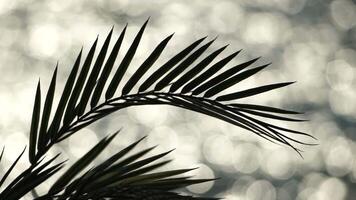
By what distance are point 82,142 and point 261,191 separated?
3.74 meters

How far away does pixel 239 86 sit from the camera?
62.9 ft

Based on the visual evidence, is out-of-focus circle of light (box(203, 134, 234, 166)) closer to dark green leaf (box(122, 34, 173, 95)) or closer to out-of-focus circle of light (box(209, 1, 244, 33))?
out-of-focus circle of light (box(209, 1, 244, 33))

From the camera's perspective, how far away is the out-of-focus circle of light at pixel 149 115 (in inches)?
713

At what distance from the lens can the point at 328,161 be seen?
59.0 ft

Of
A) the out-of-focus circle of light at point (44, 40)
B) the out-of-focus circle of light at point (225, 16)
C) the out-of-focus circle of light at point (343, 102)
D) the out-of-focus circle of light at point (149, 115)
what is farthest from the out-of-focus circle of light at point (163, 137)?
the out-of-focus circle of light at point (225, 16)

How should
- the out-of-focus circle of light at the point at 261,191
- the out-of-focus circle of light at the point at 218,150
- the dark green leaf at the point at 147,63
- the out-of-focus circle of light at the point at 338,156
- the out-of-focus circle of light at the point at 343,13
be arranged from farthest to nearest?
the out-of-focus circle of light at the point at 343,13
the out-of-focus circle of light at the point at 338,156
the out-of-focus circle of light at the point at 218,150
the out-of-focus circle of light at the point at 261,191
the dark green leaf at the point at 147,63

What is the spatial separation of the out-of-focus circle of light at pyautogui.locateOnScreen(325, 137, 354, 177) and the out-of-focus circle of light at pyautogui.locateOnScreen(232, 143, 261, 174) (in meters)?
1.50

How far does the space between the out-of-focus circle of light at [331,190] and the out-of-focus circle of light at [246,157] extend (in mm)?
1446

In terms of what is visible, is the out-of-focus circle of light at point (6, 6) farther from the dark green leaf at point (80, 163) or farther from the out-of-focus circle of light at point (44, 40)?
the dark green leaf at point (80, 163)

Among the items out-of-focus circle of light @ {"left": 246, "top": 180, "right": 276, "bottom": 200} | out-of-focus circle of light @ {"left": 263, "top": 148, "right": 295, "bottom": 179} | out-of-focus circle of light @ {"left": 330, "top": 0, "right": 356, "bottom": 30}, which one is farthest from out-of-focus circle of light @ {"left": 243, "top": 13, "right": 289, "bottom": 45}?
out-of-focus circle of light @ {"left": 246, "top": 180, "right": 276, "bottom": 200}

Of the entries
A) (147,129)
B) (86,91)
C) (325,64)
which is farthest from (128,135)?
(86,91)

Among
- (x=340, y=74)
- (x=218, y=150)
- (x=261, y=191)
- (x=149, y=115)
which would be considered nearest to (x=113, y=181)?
(x=261, y=191)

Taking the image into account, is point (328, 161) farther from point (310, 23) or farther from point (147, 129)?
point (310, 23)

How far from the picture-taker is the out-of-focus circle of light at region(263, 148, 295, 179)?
1742cm
